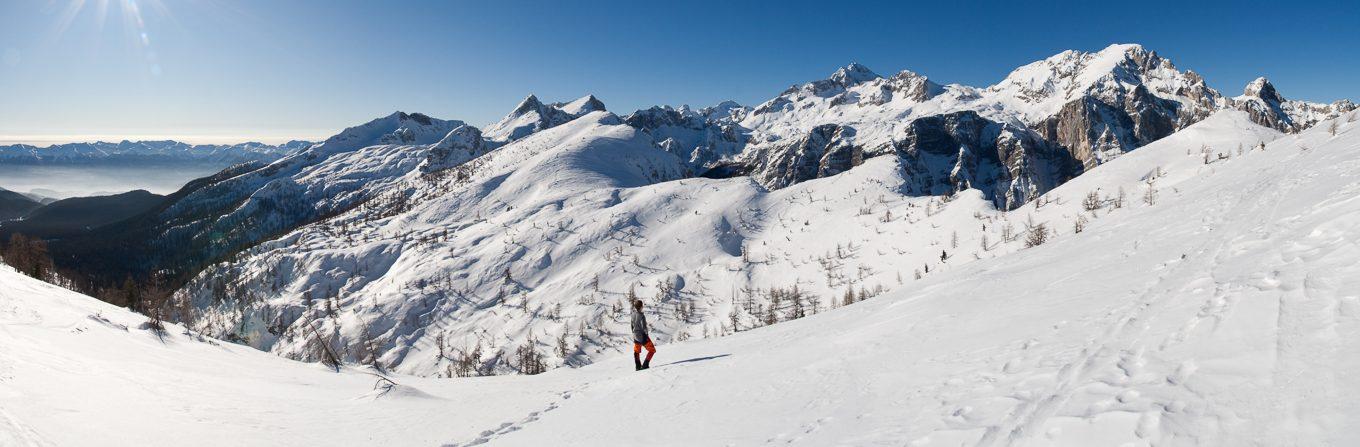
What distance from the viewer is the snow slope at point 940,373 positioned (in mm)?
5438

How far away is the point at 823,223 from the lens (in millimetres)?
84812

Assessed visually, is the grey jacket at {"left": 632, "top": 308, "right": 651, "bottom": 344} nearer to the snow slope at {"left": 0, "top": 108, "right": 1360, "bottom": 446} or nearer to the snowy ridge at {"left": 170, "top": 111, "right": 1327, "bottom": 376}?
the snow slope at {"left": 0, "top": 108, "right": 1360, "bottom": 446}

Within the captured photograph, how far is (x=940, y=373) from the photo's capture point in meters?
8.24

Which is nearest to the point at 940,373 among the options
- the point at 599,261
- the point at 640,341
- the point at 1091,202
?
the point at 640,341

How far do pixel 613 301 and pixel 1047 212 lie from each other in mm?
53478

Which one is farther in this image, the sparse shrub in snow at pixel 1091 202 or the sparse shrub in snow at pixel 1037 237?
the sparse shrub in snow at pixel 1091 202

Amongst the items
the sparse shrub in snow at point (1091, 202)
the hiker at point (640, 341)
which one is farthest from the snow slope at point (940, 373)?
the sparse shrub in snow at point (1091, 202)

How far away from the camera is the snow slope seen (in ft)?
17.8

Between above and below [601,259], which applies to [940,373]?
below

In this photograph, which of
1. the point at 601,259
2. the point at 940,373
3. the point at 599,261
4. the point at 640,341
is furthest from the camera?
the point at 601,259

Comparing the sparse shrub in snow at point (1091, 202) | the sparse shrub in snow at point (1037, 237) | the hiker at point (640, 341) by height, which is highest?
the sparse shrub in snow at point (1091, 202)

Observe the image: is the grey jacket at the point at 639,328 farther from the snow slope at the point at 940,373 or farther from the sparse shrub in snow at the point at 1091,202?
the sparse shrub in snow at the point at 1091,202

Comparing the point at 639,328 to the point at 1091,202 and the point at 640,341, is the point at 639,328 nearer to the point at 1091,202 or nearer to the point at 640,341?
the point at 640,341

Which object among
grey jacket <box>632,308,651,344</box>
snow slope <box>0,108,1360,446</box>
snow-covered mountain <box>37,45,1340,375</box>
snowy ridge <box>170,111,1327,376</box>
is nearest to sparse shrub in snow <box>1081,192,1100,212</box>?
snow-covered mountain <box>37,45,1340,375</box>
